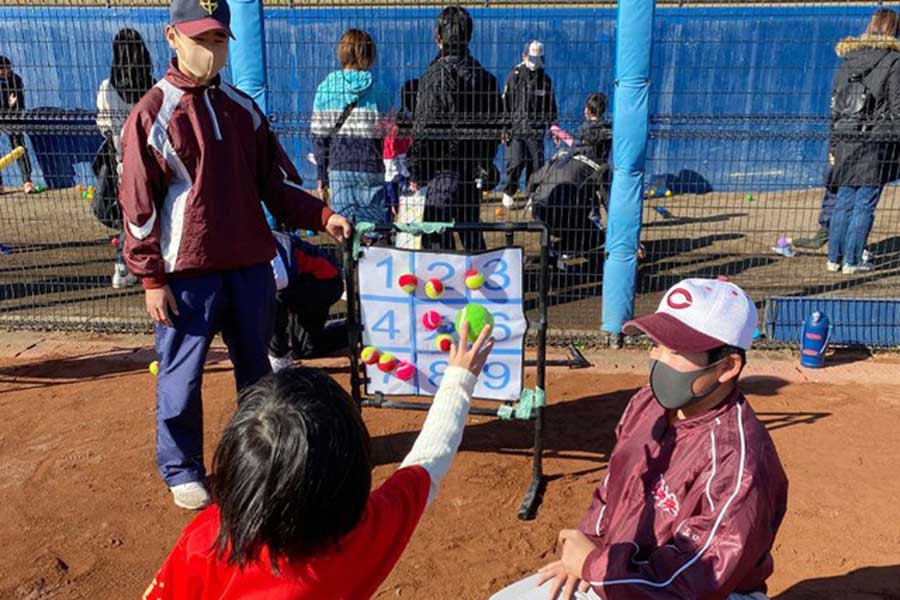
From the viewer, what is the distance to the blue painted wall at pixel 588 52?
921 centimetres

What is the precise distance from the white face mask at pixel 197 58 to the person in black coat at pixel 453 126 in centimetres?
257

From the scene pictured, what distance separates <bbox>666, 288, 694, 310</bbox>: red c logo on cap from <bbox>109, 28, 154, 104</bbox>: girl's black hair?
5.17 m

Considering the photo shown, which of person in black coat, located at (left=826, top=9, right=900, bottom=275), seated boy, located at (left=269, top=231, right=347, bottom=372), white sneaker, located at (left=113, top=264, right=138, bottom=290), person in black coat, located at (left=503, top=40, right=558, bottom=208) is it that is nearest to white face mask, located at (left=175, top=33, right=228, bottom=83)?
seated boy, located at (left=269, top=231, right=347, bottom=372)

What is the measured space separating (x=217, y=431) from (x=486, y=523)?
6.01 feet

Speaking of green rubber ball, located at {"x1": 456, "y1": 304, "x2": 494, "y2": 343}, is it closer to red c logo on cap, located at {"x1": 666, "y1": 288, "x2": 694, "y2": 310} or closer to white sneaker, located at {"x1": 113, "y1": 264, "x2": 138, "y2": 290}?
red c logo on cap, located at {"x1": 666, "y1": 288, "x2": 694, "y2": 310}

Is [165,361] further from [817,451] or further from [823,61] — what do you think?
[823,61]

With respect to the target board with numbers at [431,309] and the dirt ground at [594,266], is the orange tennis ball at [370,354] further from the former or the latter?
the dirt ground at [594,266]

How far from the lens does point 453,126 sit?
601cm

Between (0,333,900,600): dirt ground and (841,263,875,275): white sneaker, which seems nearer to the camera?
(0,333,900,600): dirt ground

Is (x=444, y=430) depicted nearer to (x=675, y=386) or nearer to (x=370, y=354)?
(x=675, y=386)

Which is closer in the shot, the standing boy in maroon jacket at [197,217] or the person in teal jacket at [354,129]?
the standing boy in maroon jacket at [197,217]

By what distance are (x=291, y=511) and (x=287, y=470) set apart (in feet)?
0.30

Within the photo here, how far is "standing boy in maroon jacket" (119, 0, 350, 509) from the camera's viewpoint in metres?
3.55

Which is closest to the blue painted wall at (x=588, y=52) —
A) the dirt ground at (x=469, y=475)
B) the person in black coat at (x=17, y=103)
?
the person in black coat at (x=17, y=103)
